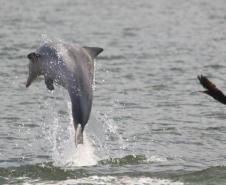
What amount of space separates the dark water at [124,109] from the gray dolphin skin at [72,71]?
4.51 feet

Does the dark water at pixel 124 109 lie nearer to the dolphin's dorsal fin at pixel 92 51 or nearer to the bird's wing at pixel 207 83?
the bird's wing at pixel 207 83

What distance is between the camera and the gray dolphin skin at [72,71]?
14.5 meters

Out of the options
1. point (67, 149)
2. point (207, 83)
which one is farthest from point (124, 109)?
point (207, 83)

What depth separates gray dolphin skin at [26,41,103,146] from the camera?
47.7ft

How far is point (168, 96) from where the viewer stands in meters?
23.1

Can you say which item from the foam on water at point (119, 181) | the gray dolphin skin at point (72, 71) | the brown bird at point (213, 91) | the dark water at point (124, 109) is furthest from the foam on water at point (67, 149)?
the brown bird at point (213, 91)

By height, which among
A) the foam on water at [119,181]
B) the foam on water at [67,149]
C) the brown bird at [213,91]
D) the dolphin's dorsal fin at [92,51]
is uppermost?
the dolphin's dorsal fin at [92,51]

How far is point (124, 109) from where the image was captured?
21.6m

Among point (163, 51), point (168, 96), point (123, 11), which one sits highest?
point (123, 11)

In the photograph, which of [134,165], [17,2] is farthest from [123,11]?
[134,165]

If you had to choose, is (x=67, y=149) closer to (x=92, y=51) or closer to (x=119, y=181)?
(x=119, y=181)

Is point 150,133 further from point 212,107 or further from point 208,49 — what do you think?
point 208,49

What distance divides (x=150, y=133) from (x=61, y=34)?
1482cm

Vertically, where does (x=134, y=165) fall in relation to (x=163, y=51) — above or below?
below
